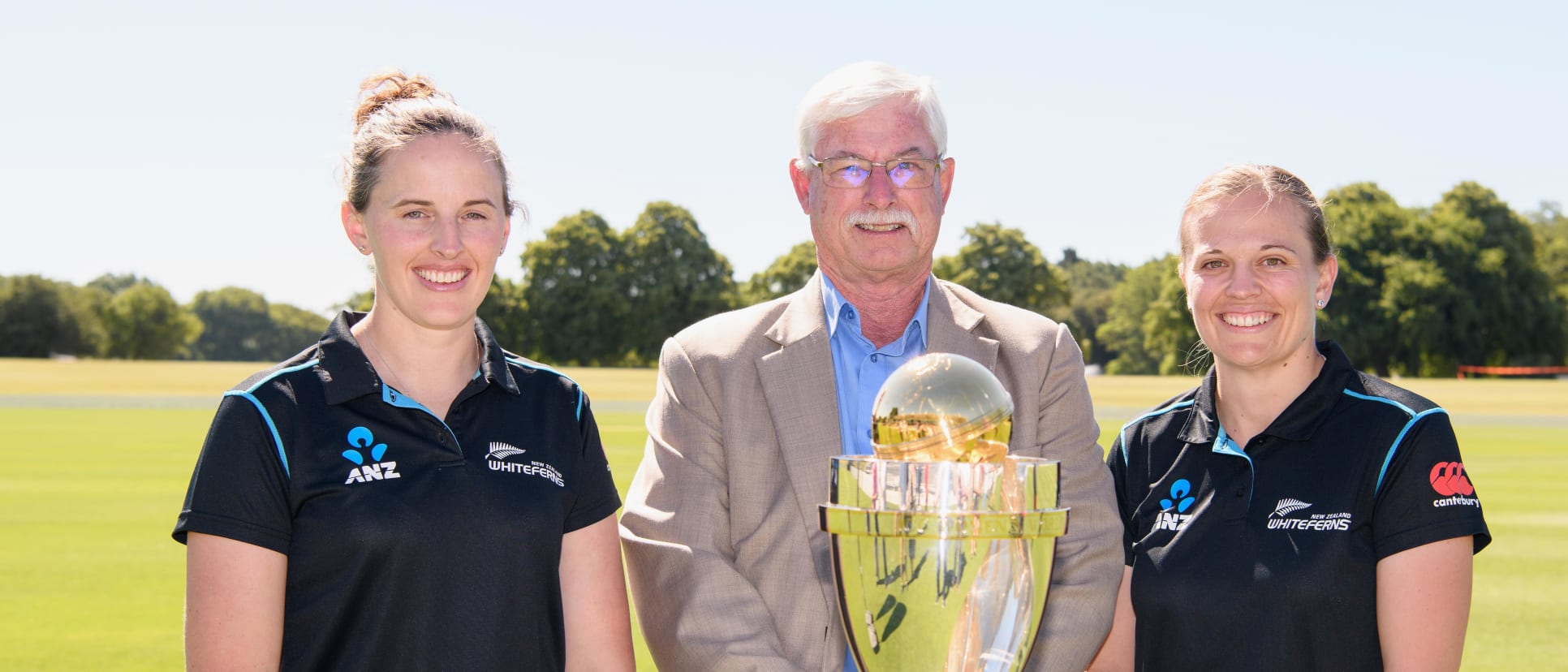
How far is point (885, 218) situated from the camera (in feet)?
10.2

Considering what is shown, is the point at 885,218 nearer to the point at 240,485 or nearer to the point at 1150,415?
the point at 1150,415

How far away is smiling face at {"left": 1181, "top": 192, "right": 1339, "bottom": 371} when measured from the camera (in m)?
3.40

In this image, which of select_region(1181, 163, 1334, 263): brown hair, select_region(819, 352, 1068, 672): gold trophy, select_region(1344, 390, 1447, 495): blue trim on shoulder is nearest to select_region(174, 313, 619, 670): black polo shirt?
select_region(819, 352, 1068, 672): gold trophy

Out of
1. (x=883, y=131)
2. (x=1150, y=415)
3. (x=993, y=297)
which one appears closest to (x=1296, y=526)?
(x=1150, y=415)

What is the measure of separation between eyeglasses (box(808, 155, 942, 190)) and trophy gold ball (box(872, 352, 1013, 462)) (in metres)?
0.96

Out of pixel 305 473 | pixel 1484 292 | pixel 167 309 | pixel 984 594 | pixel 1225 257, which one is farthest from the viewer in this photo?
pixel 167 309

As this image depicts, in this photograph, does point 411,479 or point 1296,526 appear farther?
point 1296,526

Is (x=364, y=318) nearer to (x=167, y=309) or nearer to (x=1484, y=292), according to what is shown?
(x=1484, y=292)

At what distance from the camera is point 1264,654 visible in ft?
10.5

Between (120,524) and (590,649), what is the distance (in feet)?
35.2

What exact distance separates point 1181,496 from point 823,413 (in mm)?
1056

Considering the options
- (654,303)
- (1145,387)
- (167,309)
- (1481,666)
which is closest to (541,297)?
(654,303)

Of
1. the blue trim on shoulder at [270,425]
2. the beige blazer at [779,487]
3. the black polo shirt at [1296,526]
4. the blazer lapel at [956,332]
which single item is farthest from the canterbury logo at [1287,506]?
the blue trim on shoulder at [270,425]

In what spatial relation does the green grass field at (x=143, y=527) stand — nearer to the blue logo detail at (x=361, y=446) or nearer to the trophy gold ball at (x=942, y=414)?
the blue logo detail at (x=361, y=446)
